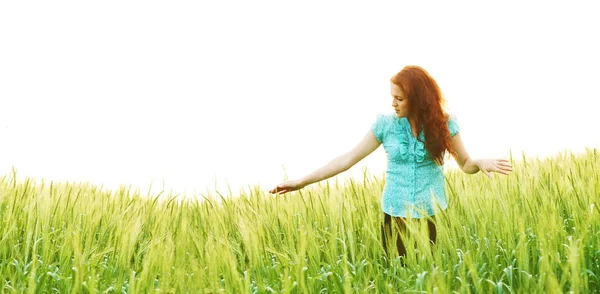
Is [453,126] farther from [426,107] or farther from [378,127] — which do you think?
[378,127]

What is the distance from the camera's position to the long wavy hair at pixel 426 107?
3600 mm

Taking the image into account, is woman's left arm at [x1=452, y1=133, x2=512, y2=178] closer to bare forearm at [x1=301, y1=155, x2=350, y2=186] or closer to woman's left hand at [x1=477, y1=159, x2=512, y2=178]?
woman's left hand at [x1=477, y1=159, x2=512, y2=178]

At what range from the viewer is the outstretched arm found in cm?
385

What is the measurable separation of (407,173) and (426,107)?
1.31 feet

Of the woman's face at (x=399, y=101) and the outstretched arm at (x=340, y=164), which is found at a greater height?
the woman's face at (x=399, y=101)

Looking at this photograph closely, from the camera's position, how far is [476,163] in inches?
151

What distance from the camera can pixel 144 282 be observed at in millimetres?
3205

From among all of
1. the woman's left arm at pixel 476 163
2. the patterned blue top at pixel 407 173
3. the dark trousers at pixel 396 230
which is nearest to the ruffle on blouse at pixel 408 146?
the patterned blue top at pixel 407 173

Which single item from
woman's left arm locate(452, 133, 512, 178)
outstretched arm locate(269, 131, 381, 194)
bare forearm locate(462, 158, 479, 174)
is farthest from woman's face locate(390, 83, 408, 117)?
bare forearm locate(462, 158, 479, 174)

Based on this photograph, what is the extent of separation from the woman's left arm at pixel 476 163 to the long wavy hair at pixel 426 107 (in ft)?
0.61

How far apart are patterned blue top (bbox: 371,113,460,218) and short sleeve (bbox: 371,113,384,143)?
1 cm

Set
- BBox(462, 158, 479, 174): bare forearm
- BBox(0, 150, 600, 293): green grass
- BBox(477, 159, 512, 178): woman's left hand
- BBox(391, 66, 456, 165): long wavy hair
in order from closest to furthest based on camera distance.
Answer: BBox(0, 150, 600, 293): green grass
BBox(391, 66, 456, 165): long wavy hair
BBox(477, 159, 512, 178): woman's left hand
BBox(462, 158, 479, 174): bare forearm

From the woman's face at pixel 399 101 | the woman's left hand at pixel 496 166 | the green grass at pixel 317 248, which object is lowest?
the green grass at pixel 317 248

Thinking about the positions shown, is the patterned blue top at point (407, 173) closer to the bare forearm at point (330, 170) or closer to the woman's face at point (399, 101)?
the woman's face at point (399, 101)
